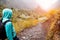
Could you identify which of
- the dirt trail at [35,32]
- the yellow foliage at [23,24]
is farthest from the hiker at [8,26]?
the yellow foliage at [23,24]

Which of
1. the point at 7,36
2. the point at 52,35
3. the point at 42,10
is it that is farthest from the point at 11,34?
the point at 42,10

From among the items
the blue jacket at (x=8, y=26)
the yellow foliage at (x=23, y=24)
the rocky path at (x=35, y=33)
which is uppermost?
the blue jacket at (x=8, y=26)

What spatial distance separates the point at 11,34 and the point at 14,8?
120 inches

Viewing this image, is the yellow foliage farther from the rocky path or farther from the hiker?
the hiker

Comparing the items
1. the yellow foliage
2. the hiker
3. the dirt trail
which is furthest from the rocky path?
the hiker

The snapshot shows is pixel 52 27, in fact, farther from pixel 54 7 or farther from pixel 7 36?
pixel 7 36

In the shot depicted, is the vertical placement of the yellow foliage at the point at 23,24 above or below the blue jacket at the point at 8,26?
below

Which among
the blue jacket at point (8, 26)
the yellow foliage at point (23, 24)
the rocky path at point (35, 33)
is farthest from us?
the yellow foliage at point (23, 24)

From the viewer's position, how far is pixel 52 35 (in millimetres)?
6418

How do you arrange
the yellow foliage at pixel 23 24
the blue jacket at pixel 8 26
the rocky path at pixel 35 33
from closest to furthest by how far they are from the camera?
the blue jacket at pixel 8 26 → the rocky path at pixel 35 33 → the yellow foliage at pixel 23 24

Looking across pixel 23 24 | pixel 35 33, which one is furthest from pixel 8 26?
pixel 23 24

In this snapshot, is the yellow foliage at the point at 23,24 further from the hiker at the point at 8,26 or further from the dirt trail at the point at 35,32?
the hiker at the point at 8,26

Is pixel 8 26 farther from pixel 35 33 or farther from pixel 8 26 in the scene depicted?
pixel 35 33

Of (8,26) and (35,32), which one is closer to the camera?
(8,26)
